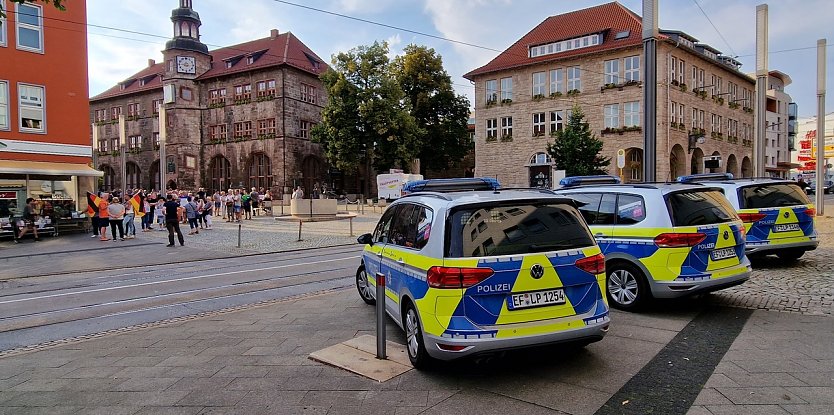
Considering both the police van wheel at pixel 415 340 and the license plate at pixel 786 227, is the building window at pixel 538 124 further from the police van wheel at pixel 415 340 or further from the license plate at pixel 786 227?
the police van wheel at pixel 415 340

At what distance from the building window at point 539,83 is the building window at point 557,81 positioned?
0.66 meters

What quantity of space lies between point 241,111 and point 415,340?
5638cm

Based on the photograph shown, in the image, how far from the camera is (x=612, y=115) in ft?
132

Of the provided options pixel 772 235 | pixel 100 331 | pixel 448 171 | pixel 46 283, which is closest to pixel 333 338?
pixel 100 331

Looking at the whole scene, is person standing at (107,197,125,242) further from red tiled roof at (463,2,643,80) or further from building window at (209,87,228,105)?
building window at (209,87,228,105)

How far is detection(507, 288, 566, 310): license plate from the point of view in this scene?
448 centimetres

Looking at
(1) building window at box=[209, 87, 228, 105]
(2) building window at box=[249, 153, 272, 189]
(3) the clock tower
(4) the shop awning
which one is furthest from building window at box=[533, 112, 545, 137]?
(3) the clock tower

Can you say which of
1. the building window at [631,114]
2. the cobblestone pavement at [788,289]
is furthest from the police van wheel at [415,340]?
the building window at [631,114]

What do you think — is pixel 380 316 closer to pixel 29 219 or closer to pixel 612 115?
pixel 29 219

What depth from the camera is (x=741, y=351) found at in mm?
5266

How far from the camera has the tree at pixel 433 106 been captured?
172 feet

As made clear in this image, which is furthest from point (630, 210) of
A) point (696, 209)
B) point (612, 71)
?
point (612, 71)

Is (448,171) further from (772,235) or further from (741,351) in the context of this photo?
(741,351)

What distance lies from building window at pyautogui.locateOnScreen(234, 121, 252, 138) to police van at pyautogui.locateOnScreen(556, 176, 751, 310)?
5404cm
